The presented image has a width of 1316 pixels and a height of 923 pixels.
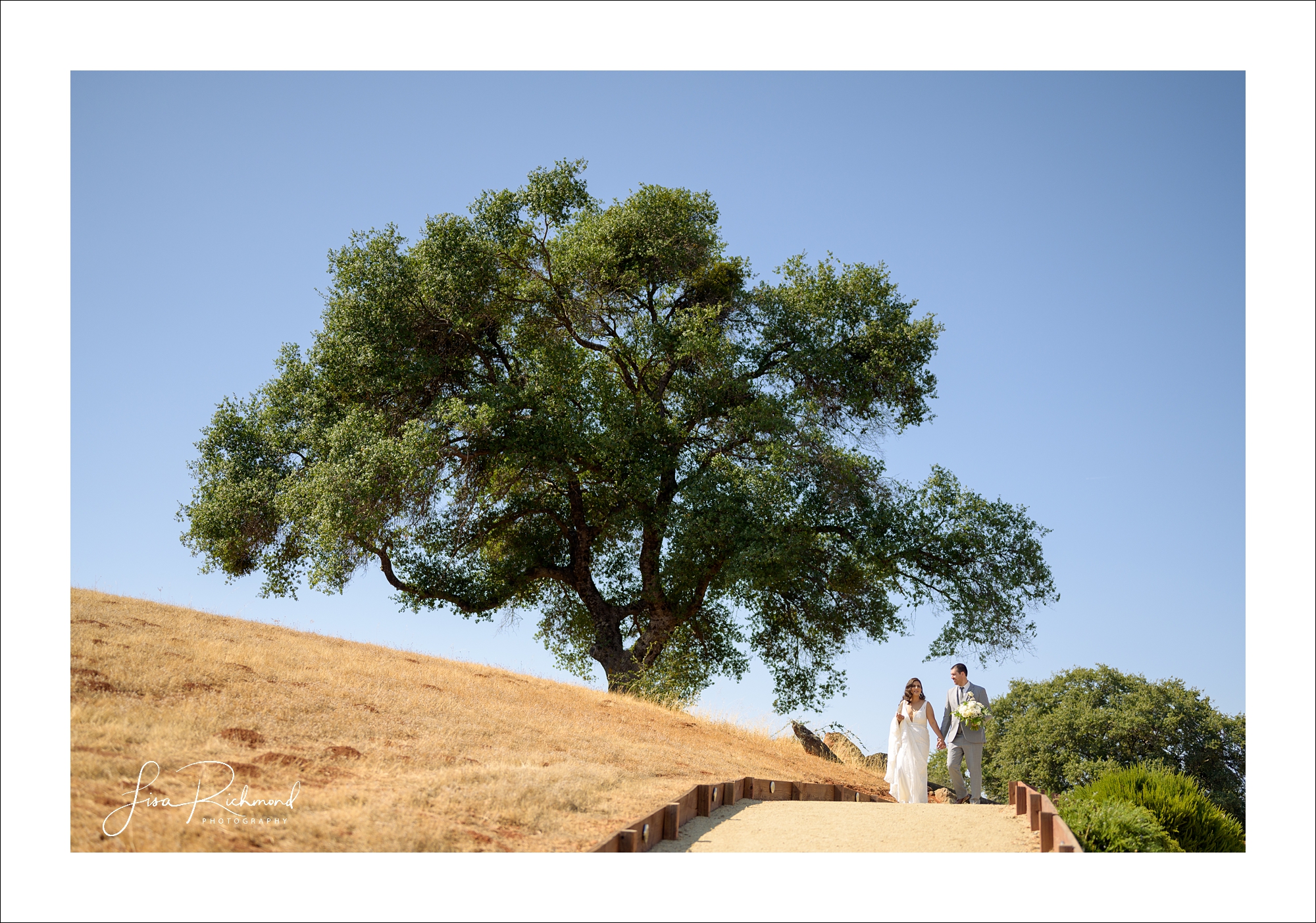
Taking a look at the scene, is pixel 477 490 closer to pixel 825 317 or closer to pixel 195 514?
pixel 195 514

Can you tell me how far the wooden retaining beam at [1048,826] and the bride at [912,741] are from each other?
3.17m

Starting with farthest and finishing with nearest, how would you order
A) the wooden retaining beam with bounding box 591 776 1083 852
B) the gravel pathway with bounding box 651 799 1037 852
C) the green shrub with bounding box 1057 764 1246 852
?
the green shrub with bounding box 1057 764 1246 852 → the gravel pathway with bounding box 651 799 1037 852 → the wooden retaining beam with bounding box 591 776 1083 852

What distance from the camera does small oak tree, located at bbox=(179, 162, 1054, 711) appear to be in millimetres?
20406

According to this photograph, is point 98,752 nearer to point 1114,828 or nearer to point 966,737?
point 1114,828

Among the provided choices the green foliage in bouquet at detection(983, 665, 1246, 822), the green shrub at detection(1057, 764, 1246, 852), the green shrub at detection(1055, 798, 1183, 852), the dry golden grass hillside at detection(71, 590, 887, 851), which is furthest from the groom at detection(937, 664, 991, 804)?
the green foliage in bouquet at detection(983, 665, 1246, 822)

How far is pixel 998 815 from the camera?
11102 millimetres

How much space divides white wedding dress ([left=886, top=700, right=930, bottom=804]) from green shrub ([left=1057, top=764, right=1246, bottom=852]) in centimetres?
Result: 227

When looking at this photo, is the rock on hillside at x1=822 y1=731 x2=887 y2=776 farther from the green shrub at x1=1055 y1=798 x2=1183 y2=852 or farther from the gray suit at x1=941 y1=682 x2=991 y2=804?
the green shrub at x1=1055 y1=798 x2=1183 y2=852

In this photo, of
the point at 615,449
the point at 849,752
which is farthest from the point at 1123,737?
the point at 615,449

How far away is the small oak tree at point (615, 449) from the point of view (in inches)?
803

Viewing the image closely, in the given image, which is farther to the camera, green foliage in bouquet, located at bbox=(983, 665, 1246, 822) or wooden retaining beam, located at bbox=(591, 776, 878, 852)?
green foliage in bouquet, located at bbox=(983, 665, 1246, 822)

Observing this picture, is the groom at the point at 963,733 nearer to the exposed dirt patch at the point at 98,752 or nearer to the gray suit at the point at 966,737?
the gray suit at the point at 966,737

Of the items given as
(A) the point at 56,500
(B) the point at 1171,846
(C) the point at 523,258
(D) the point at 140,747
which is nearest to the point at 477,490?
(C) the point at 523,258

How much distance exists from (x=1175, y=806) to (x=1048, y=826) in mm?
3586
